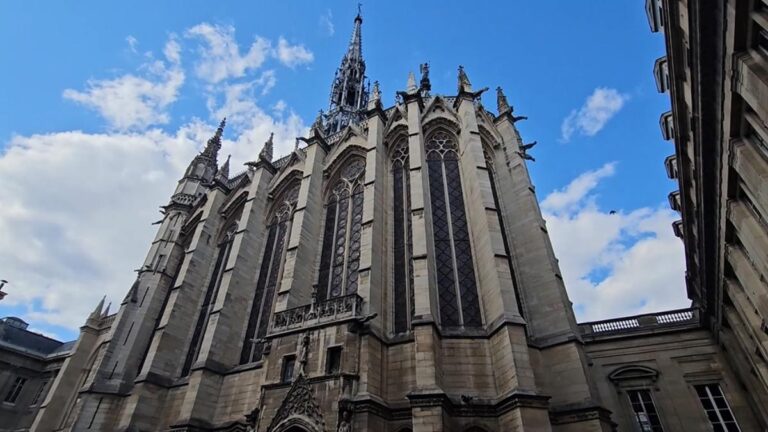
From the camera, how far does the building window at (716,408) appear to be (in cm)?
1237

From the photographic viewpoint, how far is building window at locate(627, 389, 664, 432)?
12.9 m

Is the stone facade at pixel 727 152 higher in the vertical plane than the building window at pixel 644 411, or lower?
higher

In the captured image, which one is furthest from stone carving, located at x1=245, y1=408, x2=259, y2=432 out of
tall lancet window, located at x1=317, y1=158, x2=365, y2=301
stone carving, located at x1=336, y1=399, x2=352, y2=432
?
tall lancet window, located at x1=317, y1=158, x2=365, y2=301

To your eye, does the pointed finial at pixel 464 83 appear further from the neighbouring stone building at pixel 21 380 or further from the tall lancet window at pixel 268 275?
the neighbouring stone building at pixel 21 380

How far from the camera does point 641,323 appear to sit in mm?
15344

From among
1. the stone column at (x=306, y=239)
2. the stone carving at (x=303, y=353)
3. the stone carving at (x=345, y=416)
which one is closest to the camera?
the stone carving at (x=345, y=416)

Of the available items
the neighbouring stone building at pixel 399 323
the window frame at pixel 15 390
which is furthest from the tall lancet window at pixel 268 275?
the window frame at pixel 15 390

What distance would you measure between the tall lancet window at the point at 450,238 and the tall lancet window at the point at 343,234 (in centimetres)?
306

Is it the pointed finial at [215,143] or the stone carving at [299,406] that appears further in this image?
the pointed finial at [215,143]

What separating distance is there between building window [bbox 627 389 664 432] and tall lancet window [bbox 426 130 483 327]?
672cm

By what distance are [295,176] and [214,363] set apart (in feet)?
32.6

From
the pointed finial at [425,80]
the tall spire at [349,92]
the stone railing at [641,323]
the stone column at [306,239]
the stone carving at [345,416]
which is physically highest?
the tall spire at [349,92]

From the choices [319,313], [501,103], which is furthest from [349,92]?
[319,313]

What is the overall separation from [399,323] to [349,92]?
1096 inches
